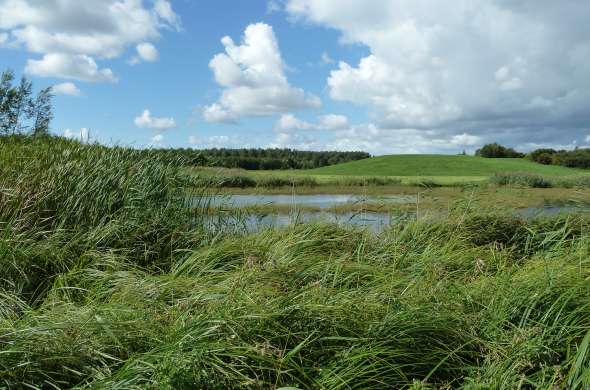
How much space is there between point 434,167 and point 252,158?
21.8 m

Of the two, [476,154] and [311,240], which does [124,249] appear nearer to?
[311,240]

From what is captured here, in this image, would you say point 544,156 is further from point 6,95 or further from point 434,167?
point 6,95

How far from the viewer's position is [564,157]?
55.7 m

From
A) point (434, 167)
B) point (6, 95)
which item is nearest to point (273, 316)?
point (6, 95)

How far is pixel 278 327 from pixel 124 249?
3.19 metres

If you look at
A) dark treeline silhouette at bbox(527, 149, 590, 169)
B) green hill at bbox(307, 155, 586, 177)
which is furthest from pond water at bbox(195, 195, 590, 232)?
dark treeline silhouette at bbox(527, 149, 590, 169)

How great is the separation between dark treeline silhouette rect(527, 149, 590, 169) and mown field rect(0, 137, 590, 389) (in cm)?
5546

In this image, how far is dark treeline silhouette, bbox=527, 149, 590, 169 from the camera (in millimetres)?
54781

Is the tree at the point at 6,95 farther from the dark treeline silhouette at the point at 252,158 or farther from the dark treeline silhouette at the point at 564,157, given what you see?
the dark treeline silhouette at the point at 564,157

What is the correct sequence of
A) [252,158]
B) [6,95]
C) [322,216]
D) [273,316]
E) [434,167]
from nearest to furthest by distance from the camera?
[273,316], [322,216], [6,95], [252,158], [434,167]

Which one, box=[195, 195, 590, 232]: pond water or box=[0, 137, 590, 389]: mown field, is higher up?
Result: box=[195, 195, 590, 232]: pond water

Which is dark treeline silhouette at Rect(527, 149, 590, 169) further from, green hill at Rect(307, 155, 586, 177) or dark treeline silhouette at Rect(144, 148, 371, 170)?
dark treeline silhouette at Rect(144, 148, 371, 170)

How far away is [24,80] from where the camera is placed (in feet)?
83.1

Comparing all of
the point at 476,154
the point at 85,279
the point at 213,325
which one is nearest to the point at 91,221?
the point at 85,279
